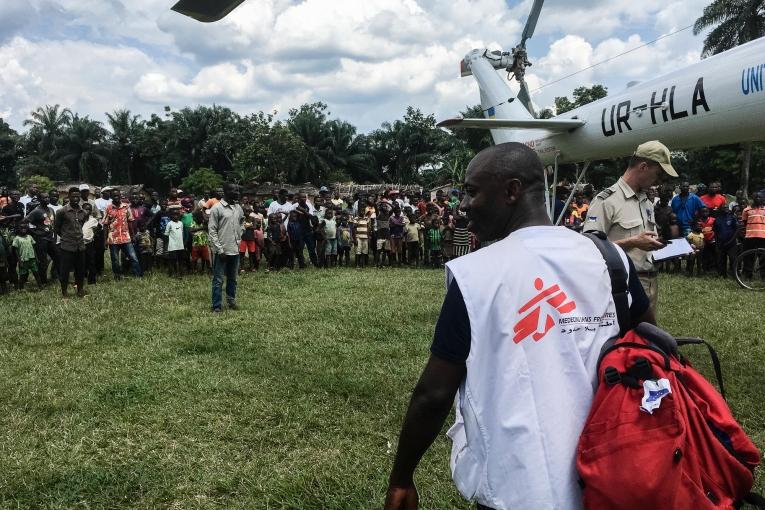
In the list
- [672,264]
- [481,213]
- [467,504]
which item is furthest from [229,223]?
[672,264]

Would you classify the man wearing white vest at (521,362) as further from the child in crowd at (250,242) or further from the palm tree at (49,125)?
the palm tree at (49,125)

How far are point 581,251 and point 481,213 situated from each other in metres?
0.31

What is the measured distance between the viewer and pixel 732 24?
2756 cm

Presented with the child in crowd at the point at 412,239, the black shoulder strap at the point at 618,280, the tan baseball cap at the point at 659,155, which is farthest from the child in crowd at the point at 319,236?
the black shoulder strap at the point at 618,280

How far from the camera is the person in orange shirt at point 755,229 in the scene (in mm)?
9102

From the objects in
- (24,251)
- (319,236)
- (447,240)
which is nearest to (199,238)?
(319,236)

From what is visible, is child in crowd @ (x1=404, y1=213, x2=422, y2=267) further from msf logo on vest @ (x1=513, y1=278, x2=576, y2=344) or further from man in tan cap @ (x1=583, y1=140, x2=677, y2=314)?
msf logo on vest @ (x1=513, y1=278, x2=576, y2=344)

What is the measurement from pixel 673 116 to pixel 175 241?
28.3 ft

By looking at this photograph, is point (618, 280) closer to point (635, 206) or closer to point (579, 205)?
point (635, 206)

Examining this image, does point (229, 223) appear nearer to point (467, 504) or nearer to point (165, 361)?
point (165, 361)

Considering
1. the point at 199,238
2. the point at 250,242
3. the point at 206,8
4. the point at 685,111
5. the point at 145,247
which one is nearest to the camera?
the point at 206,8

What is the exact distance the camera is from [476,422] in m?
1.33

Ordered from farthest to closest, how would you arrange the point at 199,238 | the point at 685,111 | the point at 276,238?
the point at 276,238 → the point at 199,238 → the point at 685,111

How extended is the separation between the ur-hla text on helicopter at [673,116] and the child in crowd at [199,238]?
5.95 metres
